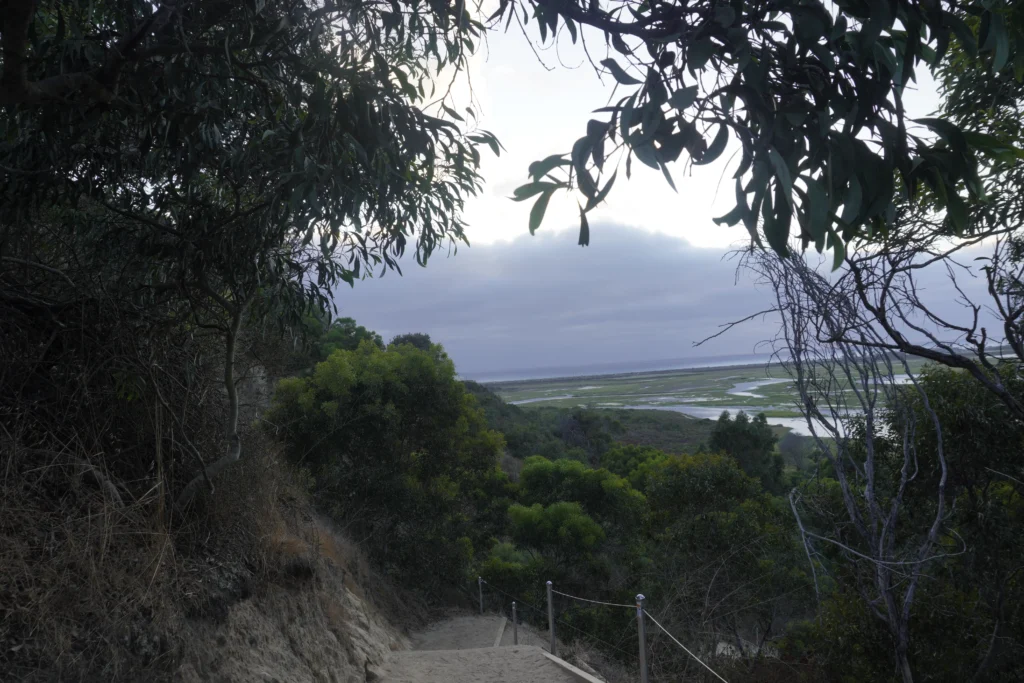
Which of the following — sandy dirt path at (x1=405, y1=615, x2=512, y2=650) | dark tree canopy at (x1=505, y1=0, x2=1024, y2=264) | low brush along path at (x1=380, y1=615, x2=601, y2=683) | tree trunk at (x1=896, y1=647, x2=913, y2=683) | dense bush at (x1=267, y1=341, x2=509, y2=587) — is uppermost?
dark tree canopy at (x1=505, y1=0, x2=1024, y2=264)

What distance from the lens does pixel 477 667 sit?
8.01 m

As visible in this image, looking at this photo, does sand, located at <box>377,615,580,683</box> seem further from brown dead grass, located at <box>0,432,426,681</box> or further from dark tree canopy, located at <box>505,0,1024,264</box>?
dark tree canopy, located at <box>505,0,1024,264</box>

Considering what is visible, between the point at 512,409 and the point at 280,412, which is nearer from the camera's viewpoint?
the point at 280,412

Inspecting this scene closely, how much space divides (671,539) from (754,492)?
2764 millimetres

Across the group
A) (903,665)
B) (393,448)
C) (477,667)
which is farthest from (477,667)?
(393,448)

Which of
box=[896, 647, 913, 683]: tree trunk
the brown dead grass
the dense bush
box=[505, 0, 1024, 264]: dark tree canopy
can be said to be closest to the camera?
box=[505, 0, 1024, 264]: dark tree canopy

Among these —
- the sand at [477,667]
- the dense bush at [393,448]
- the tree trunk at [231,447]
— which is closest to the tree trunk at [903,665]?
the sand at [477,667]

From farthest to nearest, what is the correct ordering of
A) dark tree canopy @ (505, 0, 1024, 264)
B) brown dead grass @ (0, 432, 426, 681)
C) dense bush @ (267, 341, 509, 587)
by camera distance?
dense bush @ (267, 341, 509, 587) < brown dead grass @ (0, 432, 426, 681) < dark tree canopy @ (505, 0, 1024, 264)

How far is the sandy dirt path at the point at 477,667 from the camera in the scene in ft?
24.3

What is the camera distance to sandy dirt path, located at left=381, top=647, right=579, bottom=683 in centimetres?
742

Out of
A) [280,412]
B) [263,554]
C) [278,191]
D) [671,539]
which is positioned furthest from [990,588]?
[280,412]

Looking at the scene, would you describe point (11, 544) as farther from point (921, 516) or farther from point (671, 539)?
point (671, 539)

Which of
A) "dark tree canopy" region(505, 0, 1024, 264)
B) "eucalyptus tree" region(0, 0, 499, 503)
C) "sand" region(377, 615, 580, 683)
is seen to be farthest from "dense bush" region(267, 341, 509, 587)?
"dark tree canopy" region(505, 0, 1024, 264)

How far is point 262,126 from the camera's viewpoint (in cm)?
555
